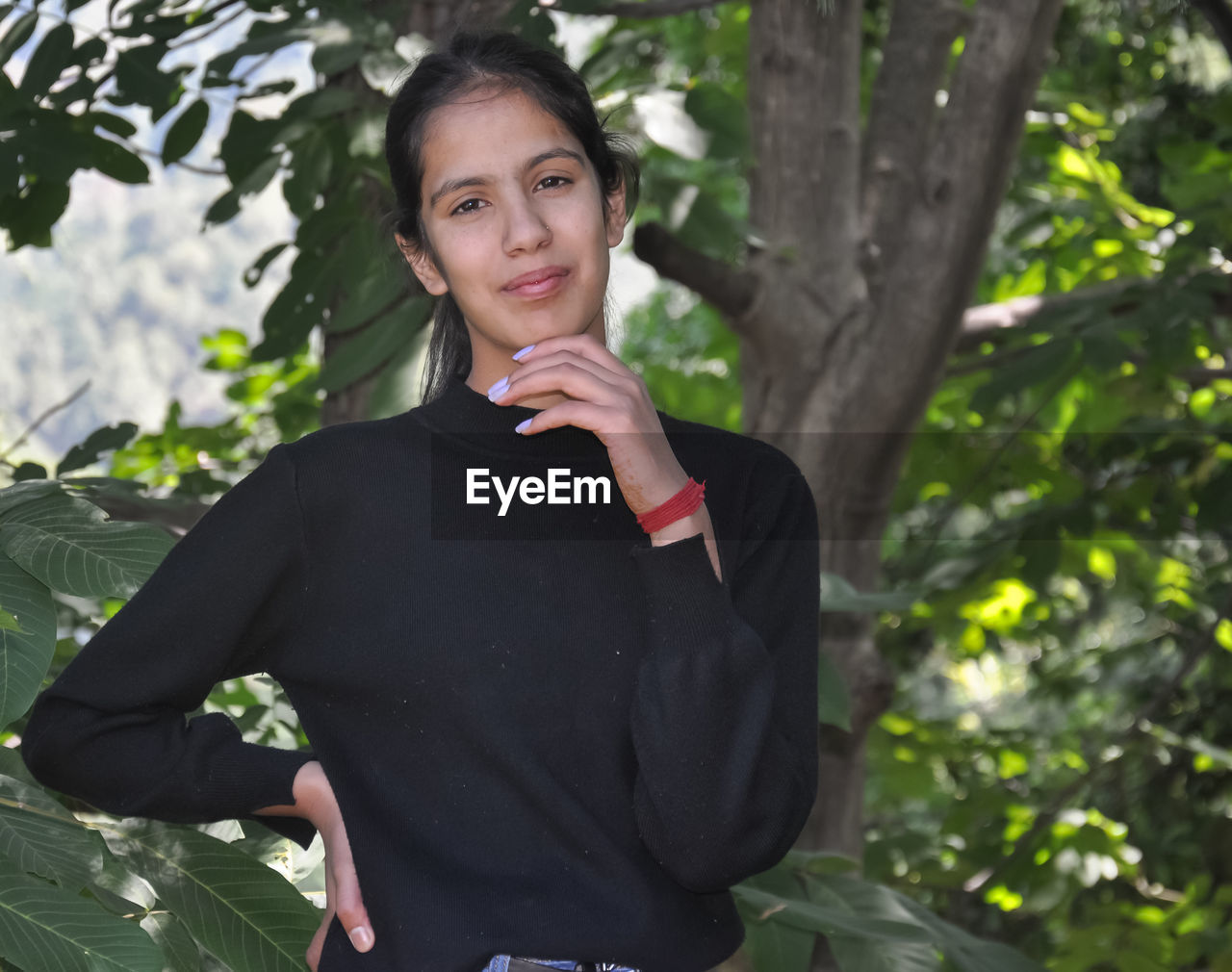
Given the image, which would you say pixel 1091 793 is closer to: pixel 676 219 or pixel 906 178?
pixel 906 178

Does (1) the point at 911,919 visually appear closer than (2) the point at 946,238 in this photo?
Yes

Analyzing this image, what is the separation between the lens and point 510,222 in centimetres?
142

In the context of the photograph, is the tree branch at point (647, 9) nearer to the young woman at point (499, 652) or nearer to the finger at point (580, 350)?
the young woman at point (499, 652)

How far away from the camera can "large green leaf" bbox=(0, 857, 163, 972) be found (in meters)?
1.19

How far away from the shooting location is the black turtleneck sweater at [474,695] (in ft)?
4.16

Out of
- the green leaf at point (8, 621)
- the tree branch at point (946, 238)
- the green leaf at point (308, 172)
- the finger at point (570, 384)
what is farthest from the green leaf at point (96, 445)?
the tree branch at point (946, 238)

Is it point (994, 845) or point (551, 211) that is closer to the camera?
point (551, 211)

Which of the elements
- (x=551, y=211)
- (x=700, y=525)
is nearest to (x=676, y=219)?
(x=551, y=211)

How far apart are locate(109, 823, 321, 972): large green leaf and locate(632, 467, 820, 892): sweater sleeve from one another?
0.44m

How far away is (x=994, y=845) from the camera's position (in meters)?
3.93

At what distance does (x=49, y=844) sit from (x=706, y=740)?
659mm

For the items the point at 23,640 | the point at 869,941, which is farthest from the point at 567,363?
the point at 869,941

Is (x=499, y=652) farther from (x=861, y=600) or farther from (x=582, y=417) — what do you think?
(x=861, y=600)

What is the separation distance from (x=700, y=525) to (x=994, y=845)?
2996 millimetres
